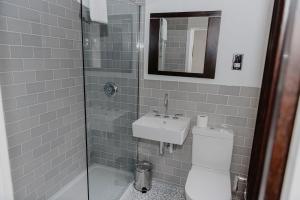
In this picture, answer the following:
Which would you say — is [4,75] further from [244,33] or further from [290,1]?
[244,33]

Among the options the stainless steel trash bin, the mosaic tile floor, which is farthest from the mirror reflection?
the mosaic tile floor

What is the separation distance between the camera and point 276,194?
45cm

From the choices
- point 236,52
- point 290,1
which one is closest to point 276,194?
point 290,1

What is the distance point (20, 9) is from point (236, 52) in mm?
1926

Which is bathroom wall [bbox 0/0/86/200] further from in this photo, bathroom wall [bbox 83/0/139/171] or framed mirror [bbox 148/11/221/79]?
framed mirror [bbox 148/11/221/79]

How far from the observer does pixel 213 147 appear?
2.09 m

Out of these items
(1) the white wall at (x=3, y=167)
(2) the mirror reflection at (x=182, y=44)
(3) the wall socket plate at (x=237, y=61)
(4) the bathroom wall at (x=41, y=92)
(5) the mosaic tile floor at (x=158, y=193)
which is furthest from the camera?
(5) the mosaic tile floor at (x=158, y=193)

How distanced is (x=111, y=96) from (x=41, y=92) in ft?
2.18

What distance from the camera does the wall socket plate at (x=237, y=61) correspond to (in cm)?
200

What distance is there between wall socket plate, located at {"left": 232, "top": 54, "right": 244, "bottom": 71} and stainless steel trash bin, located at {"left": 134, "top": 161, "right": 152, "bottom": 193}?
147 centimetres

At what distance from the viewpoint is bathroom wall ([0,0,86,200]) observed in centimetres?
170

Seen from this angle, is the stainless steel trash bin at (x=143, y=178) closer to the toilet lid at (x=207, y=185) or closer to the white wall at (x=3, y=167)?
the toilet lid at (x=207, y=185)

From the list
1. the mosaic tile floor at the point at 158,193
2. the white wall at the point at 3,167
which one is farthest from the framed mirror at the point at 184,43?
the white wall at the point at 3,167

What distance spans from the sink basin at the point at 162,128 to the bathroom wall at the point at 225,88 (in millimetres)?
129
